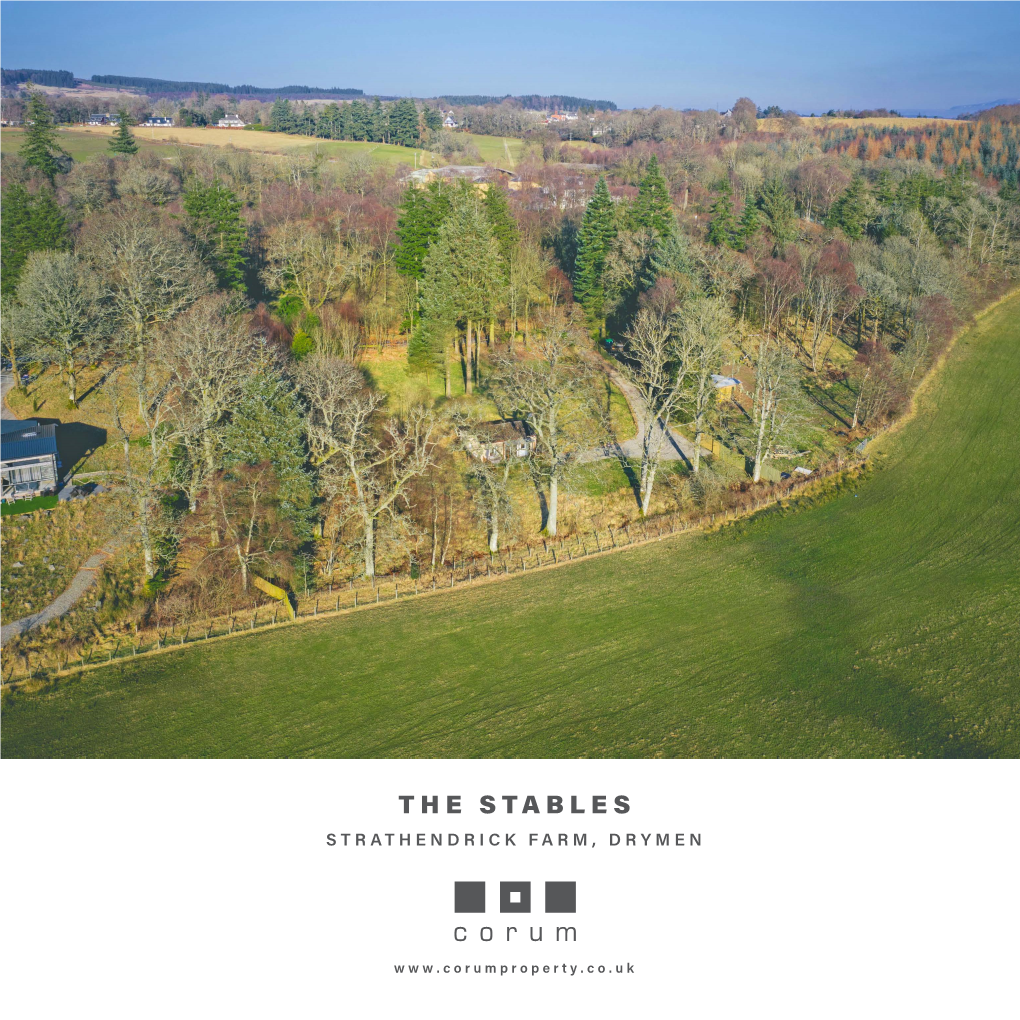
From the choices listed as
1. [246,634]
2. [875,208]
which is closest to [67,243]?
[246,634]

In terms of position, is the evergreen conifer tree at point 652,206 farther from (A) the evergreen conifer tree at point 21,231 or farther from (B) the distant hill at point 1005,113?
(B) the distant hill at point 1005,113

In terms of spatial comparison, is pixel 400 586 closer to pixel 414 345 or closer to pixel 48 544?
pixel 48 544

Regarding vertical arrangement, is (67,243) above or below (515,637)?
above

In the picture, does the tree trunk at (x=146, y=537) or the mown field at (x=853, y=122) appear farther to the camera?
the mown field at (x=853, y=122)

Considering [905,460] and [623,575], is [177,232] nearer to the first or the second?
[623,575]

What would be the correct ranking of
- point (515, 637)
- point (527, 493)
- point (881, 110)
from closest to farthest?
point (515, 637)
point (527, 493)
point (881, 110)

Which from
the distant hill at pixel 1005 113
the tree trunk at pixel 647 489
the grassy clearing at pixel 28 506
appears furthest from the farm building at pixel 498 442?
the distant hill at pixel 1005 113
